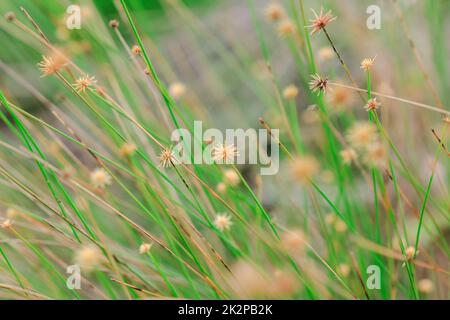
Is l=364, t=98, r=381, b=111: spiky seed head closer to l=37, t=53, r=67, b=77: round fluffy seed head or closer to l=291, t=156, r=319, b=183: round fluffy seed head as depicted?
l=291, t=156, r=319, b=183: round fluffy seed head

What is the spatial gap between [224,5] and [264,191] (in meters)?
0.62

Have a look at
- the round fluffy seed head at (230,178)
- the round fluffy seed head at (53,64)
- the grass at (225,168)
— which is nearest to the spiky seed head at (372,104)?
the grass at (225,168)

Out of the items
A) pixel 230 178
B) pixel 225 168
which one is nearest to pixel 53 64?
pixel 230 178

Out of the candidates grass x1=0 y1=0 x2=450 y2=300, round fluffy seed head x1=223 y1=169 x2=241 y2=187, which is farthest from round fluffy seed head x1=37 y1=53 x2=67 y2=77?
round fluffy seed head x1=223 y1=169 x2=241 y2=187

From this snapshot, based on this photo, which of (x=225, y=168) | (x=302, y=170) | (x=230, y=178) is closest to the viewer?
(x=302, y=170)

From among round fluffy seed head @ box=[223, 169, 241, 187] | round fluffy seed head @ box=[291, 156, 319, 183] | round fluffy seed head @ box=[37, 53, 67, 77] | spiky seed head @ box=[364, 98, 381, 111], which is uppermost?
round fluffy seed head @ box=[37, 53, 67, 77]

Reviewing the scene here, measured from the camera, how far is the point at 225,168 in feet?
3.33

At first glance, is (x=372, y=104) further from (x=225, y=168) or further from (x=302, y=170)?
(x=225, y=168)

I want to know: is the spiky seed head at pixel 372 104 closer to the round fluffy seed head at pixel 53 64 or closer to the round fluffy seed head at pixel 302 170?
the round fluffy seed head at pixel 302 170

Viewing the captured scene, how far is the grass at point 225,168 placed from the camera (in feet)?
2.19

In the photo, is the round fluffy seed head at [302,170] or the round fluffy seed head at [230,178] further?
the round fluffy seed head at [230,178]

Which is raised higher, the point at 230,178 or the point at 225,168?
the point at 225,168

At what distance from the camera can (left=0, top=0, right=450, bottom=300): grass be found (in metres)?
0.67
